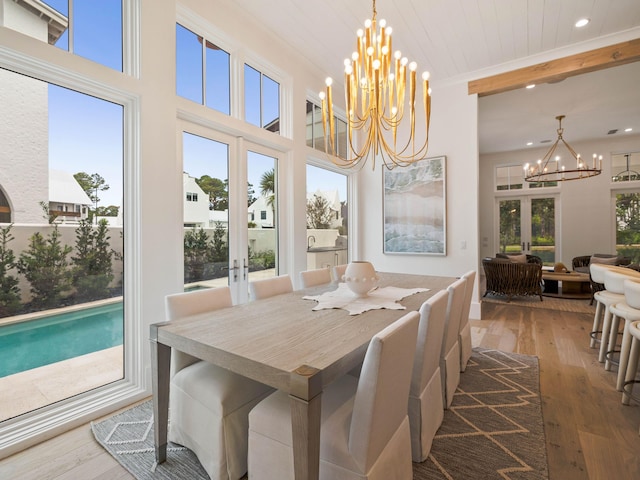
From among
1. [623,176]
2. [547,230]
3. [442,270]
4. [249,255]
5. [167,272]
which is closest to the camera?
[167,272]

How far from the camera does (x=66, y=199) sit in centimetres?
217

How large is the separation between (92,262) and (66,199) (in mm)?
466

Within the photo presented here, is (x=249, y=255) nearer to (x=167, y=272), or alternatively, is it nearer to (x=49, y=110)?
(x=167, y=272)

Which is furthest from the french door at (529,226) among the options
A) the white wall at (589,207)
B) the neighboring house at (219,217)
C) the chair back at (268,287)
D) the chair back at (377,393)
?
the chair back at (377,393)

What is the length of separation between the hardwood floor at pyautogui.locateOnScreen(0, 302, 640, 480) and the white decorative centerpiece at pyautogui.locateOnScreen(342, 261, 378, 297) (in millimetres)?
1369

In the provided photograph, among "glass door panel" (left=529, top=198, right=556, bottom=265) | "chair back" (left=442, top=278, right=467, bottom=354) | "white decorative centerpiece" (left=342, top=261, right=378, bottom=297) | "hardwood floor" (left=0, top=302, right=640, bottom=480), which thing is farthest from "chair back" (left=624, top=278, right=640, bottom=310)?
"glass door panel" (left=529, top=198, right=556, bottom=265)

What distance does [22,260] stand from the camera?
1.98 meters

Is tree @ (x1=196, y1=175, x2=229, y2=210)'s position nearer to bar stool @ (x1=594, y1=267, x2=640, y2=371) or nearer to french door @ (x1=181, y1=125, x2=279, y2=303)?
french door @ (x1=181, y1=125, x2=279, y2=303)

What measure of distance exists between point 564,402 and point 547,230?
7.04 metres

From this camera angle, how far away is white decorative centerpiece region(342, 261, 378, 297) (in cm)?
228

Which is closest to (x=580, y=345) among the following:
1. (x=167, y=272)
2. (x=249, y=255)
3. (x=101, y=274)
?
(x=249, y=255)

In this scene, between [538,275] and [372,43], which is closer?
[372,43]

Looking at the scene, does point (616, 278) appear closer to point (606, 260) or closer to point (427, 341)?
point (427, 341)

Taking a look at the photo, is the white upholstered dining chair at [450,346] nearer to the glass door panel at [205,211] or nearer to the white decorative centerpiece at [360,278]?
the white decorative centerpiece at [360,278]
